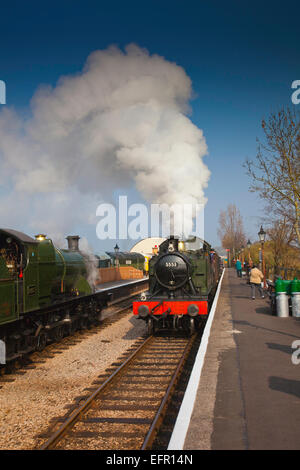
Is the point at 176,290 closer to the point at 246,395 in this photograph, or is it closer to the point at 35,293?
the point at 35,293

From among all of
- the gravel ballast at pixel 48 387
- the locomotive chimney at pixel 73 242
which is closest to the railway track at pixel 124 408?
the gravel ballast at pixel 48 387

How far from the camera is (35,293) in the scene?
894cm

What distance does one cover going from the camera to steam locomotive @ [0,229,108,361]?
7.87m

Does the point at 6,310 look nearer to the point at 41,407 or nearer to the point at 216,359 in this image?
the point at 41,407

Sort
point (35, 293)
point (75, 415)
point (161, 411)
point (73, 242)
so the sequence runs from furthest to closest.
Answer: point (73, 242) → point (35, 293) → point (161, 411) → point (75, 415)

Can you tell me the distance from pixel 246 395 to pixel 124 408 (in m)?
1.81

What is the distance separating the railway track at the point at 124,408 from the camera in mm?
4858

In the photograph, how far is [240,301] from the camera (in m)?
15.9

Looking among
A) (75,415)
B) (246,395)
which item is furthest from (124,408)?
(246,395)

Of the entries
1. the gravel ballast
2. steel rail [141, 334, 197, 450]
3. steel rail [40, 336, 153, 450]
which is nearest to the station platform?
steel rail [141, 334, 197, 450]

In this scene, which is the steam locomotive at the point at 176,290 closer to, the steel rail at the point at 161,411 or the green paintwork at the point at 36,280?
the steel rail at the point at 161,411

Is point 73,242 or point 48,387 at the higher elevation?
point 73,242

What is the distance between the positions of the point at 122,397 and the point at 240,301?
10367 millimetres

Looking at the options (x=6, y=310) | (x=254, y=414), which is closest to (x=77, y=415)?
(x=254, y=414)
